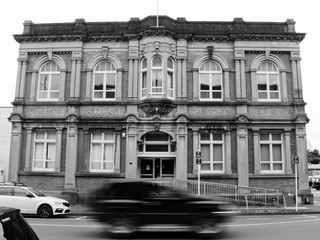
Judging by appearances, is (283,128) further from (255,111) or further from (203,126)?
(203,126)

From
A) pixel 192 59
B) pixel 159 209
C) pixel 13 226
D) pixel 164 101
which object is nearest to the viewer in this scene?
pixel 13 226

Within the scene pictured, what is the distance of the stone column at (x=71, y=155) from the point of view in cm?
2102

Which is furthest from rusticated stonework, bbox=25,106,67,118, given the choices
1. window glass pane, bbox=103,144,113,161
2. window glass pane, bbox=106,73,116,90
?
window glass pane, bbox=103,144,113,161

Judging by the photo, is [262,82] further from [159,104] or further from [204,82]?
[159,104]

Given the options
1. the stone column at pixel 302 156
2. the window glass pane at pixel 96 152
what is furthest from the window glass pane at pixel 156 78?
the stone column at pixel 302 156

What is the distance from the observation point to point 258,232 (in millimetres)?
10641

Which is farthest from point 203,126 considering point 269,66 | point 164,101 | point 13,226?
point 13,226

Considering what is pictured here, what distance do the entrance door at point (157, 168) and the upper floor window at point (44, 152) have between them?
234 inches

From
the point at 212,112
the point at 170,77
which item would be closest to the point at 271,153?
the point at 212,112

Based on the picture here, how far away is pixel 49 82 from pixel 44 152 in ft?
15.7

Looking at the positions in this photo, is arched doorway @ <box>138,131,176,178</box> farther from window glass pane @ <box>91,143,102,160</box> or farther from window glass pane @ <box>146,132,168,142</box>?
window glass pane @ <box>91,143,102,160</box>

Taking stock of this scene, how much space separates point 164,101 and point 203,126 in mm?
2949

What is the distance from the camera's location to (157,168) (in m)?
22.1

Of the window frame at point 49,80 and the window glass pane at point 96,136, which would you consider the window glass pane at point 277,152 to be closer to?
the window glass pane at point 96,136
